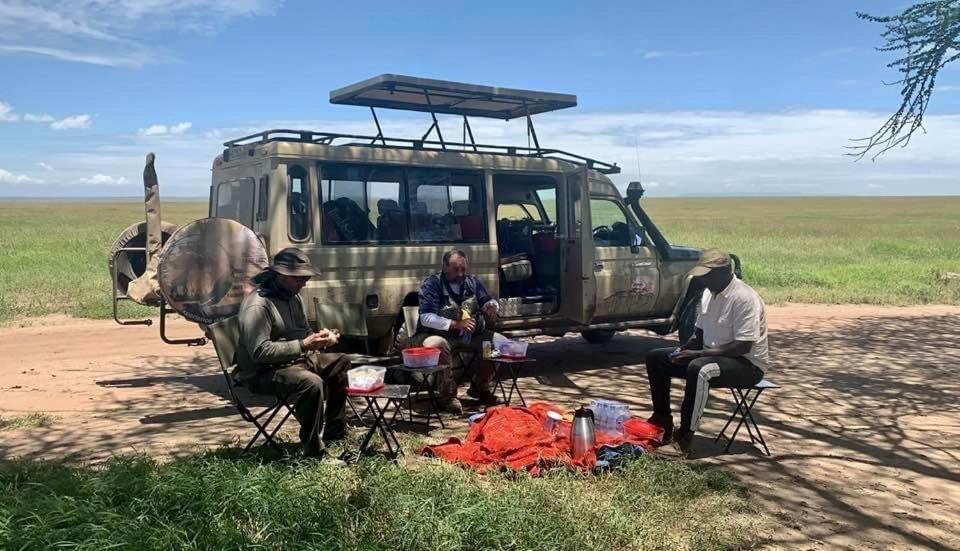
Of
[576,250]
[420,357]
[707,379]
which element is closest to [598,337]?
[576,250]

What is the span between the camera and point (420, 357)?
17.7 ft

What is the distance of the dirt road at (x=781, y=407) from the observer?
14.2 feet

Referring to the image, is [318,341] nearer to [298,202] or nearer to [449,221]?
[298,202]

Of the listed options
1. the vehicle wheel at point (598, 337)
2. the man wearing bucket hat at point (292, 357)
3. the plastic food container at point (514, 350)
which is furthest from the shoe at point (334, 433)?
the vehicle wheel at point (598, 337)

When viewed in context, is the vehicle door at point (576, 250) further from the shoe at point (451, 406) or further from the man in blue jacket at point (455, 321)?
the shoe at point (451, 406)

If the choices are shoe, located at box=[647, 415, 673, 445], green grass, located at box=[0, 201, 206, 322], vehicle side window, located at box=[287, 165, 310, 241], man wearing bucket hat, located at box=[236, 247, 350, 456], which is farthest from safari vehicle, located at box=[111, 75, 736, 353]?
green grass, located at box=[0, 201, 206, 322]

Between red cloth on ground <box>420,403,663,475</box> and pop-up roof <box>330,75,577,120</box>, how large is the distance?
3354mm

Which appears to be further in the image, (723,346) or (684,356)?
(684,356)

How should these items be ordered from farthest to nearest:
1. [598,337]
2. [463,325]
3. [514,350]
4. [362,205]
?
1. [598,337]
2. [362,205]
3. [463,325]
4. [514,350]

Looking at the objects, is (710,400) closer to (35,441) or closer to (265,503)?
(265,503)

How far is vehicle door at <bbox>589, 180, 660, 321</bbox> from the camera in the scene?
8.16 m

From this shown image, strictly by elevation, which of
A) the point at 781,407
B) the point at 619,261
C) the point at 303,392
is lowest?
the point at 781,407

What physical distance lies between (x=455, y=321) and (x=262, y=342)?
75.4 inches

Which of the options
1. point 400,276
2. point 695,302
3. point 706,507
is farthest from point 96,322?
point 706,507
